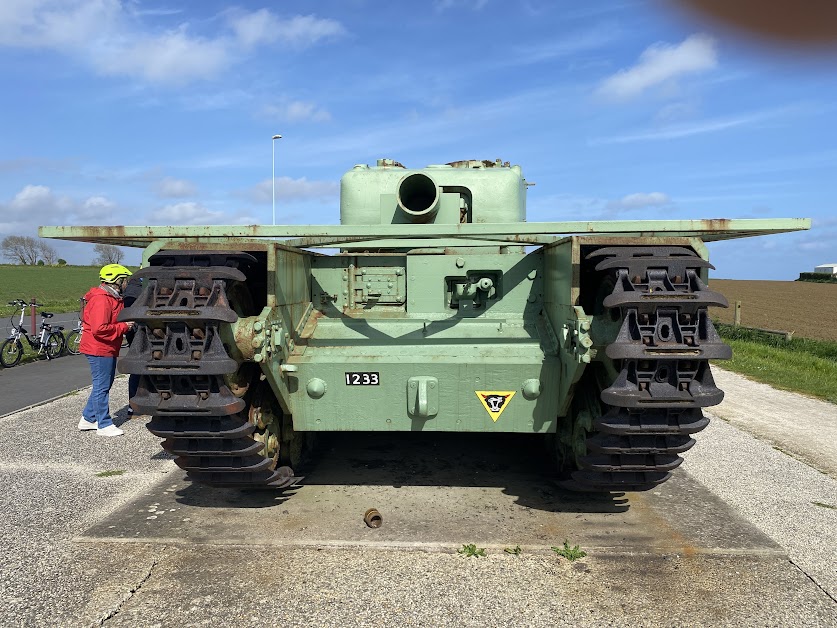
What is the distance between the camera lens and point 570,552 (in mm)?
3707

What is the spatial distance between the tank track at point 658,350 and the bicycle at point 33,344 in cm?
1176

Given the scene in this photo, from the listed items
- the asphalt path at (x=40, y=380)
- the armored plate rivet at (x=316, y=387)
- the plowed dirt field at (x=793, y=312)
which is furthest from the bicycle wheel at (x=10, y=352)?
the plowed dirt field at (x=793, y=312)

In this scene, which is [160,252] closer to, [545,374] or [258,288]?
[258,288]

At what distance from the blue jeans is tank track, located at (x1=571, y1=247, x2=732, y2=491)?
Result: 18.1 feet

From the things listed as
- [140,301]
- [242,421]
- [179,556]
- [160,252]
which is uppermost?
[160,252]

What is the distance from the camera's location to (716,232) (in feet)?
12.1

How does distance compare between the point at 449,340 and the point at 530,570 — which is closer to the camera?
the point at 530,570

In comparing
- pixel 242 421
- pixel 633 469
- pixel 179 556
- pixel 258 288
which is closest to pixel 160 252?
pixel 258 288

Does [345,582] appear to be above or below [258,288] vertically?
below

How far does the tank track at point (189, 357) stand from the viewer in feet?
10.8

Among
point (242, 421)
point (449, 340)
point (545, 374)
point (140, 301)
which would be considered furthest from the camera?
point (449, 340)

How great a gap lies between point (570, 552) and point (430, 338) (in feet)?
5.59

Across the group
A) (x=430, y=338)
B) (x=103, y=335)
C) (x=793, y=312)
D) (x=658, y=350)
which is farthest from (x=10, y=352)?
(x=793, y=312)

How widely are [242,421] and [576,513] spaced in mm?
2548
